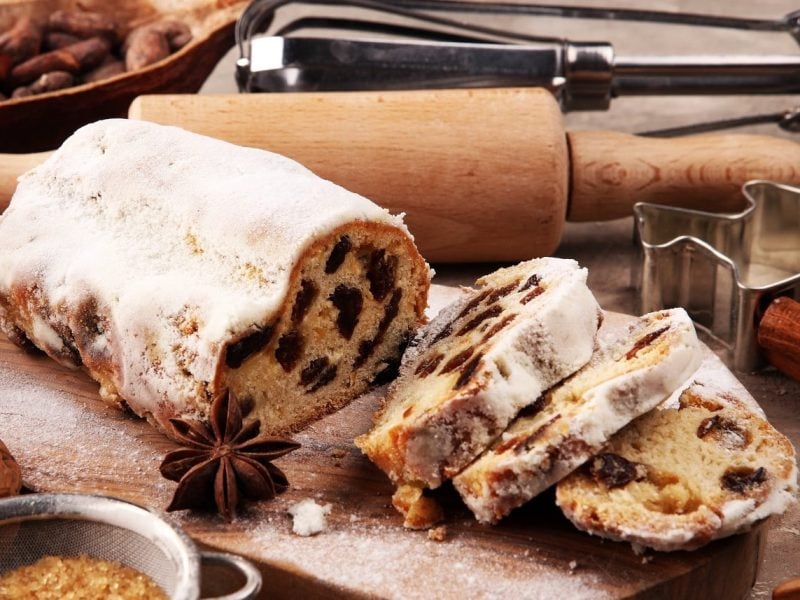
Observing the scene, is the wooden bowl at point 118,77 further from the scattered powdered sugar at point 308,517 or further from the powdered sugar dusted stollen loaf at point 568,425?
the powdered sugar dusted stollen loaf at point 568,425

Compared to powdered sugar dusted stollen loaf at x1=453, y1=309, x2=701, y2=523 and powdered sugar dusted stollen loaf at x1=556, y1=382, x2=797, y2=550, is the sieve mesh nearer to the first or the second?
powdered sugar dusted stollen loaf at x1=453, y1=309, x2=701, y2=523

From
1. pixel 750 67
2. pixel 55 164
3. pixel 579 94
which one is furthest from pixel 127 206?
pixel 750 67

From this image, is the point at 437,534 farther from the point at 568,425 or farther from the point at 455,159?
the point at 455,159

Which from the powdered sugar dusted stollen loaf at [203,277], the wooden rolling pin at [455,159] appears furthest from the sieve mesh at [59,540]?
the wooden rolling pin at [455,159]

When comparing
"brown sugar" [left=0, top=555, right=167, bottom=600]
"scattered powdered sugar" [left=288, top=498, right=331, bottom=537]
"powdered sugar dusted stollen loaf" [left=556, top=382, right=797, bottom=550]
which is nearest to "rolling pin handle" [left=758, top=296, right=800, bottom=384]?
"powdered sugar dusted stollen loaf" [left=556, top=382, right=797, bottom=550]

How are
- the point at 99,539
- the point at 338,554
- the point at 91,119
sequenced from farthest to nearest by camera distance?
1. the point at 91,119
2. the point at 338,554
3. the point at 99,539

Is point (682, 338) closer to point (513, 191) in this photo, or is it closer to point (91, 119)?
point (513, 191)
